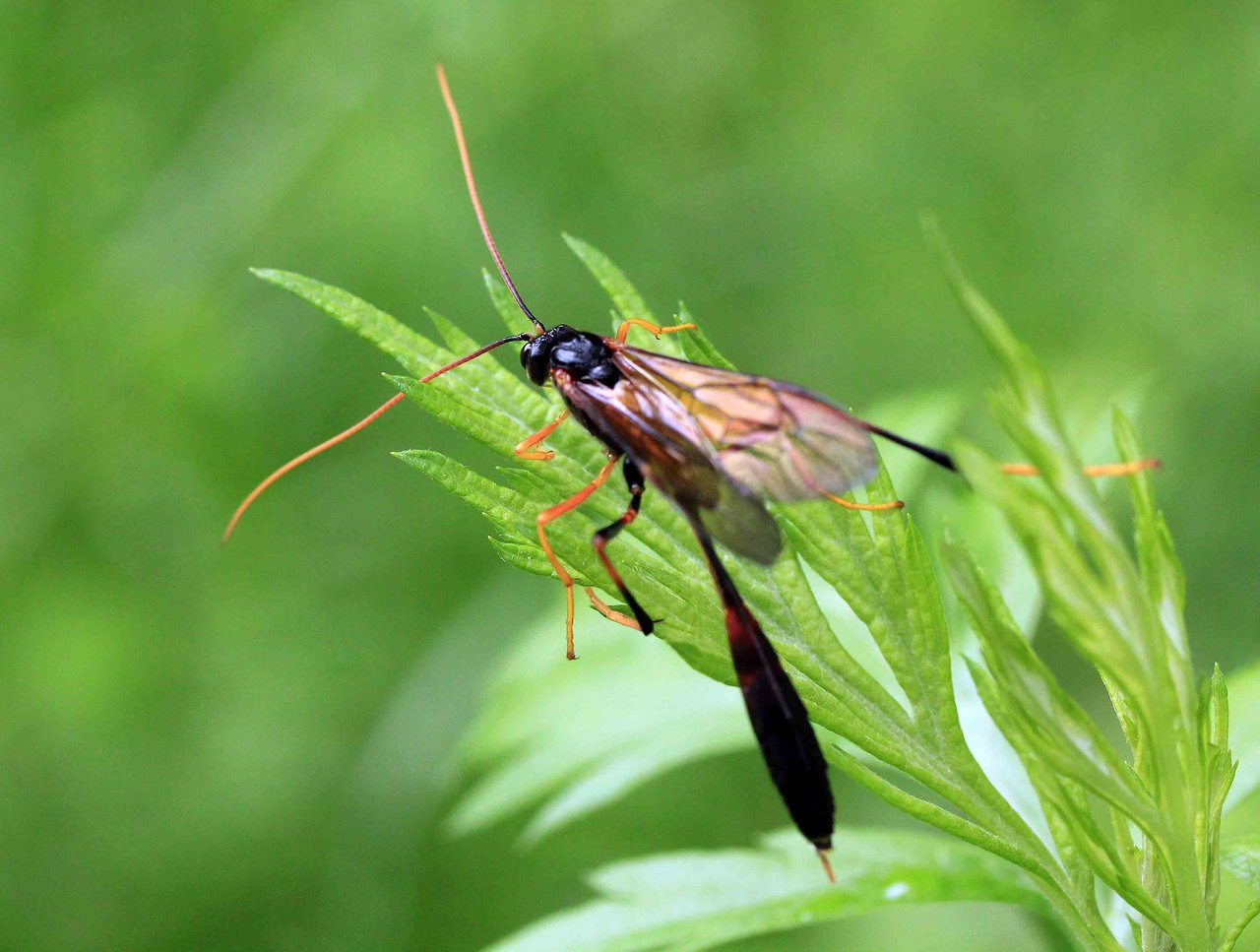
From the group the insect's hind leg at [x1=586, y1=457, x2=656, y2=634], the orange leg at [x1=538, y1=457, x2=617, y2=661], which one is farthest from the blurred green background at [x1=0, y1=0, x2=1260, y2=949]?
the orange leg at [x1=538, y1=457, x2=617, y2=661]

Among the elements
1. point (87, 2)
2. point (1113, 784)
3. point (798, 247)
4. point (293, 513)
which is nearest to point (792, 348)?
point (798, 247)

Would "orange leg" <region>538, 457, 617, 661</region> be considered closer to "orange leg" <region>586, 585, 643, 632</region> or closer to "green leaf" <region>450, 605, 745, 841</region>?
"orange leg" <region>586, 585, 643, 632</region>

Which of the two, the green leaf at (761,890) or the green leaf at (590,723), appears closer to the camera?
the green leaf at (761,890)

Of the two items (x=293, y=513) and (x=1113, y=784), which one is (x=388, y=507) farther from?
(x=1113, y=784)

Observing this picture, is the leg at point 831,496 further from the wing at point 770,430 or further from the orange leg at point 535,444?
the orange leg at point 535,444

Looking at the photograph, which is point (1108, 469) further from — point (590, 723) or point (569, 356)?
point (590, 723)

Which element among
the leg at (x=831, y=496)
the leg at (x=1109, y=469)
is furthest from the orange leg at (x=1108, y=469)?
the leg at (x=831, y=496)

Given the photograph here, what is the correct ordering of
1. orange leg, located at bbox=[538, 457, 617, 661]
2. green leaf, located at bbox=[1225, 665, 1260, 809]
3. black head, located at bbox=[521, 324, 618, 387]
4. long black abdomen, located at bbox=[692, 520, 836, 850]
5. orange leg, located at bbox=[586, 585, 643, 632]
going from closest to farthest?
long black abdomen, located at bbox=[692, 520, 836, 850]
orange leg, located at bbox=[538, 457, 617, 661]
orange leg, located at bbox=[586, 585, 643, 632]
green leaf, located at bbox=[1225, 665, 1260, 809]
black head, located at bbox=[521, 324, 618, 387]
